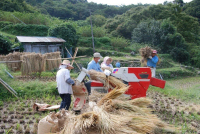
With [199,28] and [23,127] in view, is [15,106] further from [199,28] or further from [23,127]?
[199,28]

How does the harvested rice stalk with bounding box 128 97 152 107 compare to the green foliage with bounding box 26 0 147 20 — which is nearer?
the harvested rice stalk with bounding box 128 97 152 107

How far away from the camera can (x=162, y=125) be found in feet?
11.5

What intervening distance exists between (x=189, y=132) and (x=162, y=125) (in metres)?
0.90

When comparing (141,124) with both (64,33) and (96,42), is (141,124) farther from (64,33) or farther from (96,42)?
(96,42)

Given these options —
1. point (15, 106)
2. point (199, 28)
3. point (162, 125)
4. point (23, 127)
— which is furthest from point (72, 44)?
point (199, 28)

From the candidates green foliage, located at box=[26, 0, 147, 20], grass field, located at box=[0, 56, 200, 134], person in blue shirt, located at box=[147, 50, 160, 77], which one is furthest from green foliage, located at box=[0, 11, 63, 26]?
person in blue shirt, located at box=[147, 50, 160, 77]

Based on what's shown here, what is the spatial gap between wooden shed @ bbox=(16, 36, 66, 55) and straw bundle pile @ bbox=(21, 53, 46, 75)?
6456 mm

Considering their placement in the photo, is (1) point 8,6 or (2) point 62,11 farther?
(2) point 62,11

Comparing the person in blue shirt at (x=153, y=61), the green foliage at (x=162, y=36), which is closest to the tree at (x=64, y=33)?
the green foliage at (x=162, y=36)

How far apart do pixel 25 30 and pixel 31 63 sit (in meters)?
13.0

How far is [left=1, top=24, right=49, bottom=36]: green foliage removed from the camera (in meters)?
21.4

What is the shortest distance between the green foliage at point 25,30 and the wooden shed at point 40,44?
473cm

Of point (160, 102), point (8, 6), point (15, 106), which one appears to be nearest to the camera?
point (15, 106)

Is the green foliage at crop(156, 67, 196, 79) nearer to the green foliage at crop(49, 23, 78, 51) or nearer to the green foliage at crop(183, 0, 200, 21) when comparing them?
the green foliage at crop(49, 23, 78, 51)
